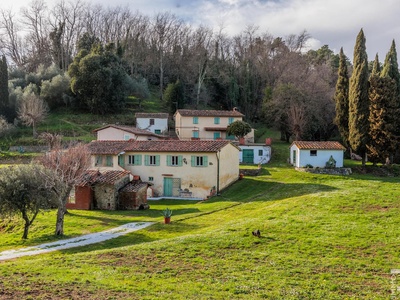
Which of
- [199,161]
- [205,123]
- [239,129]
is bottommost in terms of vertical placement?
[199,161]

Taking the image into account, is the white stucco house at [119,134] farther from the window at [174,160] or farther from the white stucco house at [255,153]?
the window at [174,160]

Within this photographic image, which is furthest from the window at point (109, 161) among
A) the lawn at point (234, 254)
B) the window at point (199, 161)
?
the lawn at point (234, 254)

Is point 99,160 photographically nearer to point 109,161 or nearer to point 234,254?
point 109,161

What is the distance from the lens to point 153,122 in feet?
212

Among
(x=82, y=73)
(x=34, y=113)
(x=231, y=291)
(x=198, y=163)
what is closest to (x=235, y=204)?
(x=198, y=163)

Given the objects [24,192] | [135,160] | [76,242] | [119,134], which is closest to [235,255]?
[76,242]

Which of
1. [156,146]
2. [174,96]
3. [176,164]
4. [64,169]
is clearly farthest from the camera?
[174,96]

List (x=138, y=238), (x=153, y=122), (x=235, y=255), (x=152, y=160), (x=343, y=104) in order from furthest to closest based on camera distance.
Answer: (x=153, y=122) < (x=343, y=104) < (x=152, y=160) < (x=138, y=238) < (x=235, y=255)

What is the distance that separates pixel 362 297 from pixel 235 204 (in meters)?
19.5

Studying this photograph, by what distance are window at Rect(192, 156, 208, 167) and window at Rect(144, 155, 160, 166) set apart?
3.80 m

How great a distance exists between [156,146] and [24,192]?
16635 mm

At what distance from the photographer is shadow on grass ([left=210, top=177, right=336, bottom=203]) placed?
1270 inches

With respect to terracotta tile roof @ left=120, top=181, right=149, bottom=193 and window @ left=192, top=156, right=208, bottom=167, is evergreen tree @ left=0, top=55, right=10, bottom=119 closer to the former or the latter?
terracotta tile roof @ left=120, top=181, right=149, bottom=193

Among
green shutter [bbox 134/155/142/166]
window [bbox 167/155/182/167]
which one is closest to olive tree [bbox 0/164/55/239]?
green shutter [bbox 134/155/142/166]
